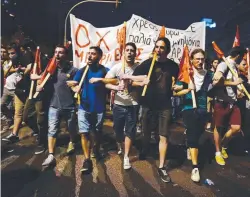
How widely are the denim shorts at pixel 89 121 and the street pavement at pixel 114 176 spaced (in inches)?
22.9

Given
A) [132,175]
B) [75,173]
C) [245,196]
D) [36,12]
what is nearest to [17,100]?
[75,173]

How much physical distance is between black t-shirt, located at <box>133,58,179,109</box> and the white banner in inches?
55.7

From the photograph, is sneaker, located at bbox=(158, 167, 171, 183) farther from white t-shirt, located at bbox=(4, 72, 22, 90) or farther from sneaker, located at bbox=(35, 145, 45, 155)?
white t-shirt, located at bbox=(4, 72, 22, 90)

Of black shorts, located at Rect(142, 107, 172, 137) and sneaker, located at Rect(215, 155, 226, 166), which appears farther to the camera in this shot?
sneaker, located at Rect(215, 155, 226, 166)

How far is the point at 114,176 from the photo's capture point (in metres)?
4.26

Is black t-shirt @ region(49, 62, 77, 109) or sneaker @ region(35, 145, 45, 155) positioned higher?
black t-shirt @ region(49, 62, 77, 109)

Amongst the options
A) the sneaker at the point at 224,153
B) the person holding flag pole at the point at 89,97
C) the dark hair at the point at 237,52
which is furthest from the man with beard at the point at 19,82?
the sneaker at the point at 224,153

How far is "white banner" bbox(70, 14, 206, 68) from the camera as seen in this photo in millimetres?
5324

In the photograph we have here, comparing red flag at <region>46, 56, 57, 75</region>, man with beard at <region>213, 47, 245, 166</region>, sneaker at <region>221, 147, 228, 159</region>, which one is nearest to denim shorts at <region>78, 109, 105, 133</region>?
red flag at <region>46, 56, 57, 75</region>

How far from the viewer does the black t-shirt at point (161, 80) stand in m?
4.28

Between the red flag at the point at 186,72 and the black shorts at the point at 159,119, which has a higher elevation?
the red flag at the point at 186,72

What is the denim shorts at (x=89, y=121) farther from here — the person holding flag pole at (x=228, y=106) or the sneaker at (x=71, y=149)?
the person holding flag pole at (x=228, y=106)

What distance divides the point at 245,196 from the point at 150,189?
1.14 m

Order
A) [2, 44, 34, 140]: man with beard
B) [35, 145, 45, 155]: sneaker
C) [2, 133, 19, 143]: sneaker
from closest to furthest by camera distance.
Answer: [35, 145, 45, 155]: sneaker → [2, 44, 34, 140]: man with beard → [2, 133, 19, 143]: sneaker
